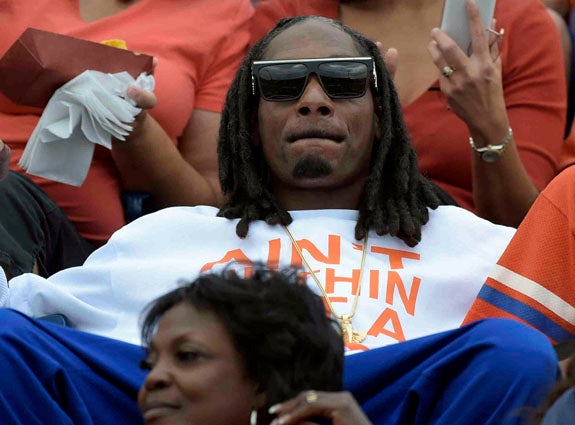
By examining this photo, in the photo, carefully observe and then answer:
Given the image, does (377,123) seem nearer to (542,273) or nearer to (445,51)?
(445,51)

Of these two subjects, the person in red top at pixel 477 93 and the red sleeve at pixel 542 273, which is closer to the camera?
the red sleeve at pixel 542 273

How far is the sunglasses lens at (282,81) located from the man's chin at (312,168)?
181 mm

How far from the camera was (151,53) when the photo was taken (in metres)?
4.49

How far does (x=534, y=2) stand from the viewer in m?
4.46

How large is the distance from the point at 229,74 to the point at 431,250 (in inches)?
51.0

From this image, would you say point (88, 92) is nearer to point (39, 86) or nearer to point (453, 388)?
point (39, 86)

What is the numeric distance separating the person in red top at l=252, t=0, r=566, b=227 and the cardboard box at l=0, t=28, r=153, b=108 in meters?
0.78

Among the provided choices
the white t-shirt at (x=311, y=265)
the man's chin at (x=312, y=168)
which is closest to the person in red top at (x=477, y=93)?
the white t-shirt at (x=311, y=265)

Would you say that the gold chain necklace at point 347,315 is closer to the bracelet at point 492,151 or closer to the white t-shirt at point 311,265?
the white t-shirt at point 311,265

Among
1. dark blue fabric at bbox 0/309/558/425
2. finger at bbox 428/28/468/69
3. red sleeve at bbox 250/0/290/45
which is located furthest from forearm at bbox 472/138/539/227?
dark blue fabric at bbox 0/309/558/425

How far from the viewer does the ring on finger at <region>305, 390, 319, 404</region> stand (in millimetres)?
2488

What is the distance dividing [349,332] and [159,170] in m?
1.13

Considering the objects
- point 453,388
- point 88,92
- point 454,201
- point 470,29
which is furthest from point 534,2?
point 453,388

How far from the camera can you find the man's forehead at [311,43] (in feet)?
12.4
